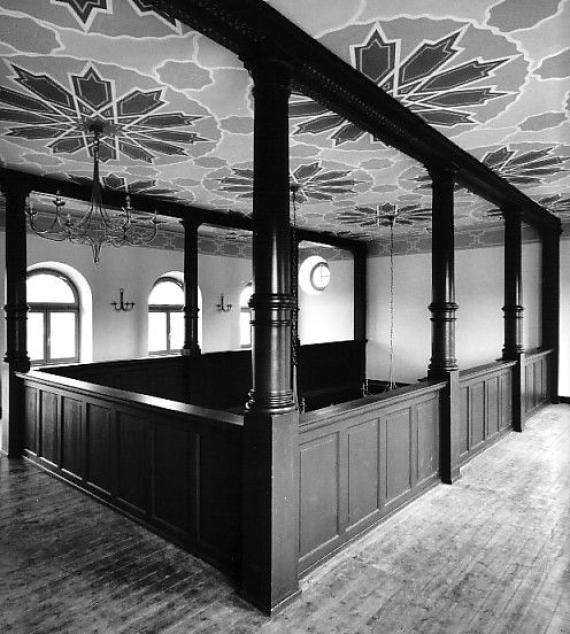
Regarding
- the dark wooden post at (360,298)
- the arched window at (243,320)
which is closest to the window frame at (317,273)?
the dark wooden post at (360,298)

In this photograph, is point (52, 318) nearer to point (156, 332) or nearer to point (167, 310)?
point (156, 332)

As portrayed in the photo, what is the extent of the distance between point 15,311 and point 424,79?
4.49 meters

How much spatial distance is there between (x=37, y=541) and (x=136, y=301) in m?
5.68

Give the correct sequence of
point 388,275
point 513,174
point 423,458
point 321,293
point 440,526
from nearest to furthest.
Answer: point 440,526
point 423,458
point 513,174
point 388,275
point 321,293

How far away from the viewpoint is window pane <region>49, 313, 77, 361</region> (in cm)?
791

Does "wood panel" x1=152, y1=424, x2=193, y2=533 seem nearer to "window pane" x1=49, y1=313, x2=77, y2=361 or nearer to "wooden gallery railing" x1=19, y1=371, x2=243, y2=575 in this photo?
"wooden gallery railing" x1=19, y1=371, x2=243, y2=575

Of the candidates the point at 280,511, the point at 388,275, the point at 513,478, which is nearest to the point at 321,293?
the point at 388,275

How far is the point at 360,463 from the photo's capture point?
3.50m

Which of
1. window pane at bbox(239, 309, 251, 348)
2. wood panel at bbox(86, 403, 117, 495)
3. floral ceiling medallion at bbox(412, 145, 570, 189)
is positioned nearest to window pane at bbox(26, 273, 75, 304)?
window pane at bbox(239, 309, 251, 348)

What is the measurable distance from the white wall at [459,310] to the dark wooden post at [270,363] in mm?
7058

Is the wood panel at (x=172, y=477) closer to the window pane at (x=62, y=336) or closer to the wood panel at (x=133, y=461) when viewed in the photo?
the wood panel at (x=133, y=461)

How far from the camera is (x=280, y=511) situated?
8.86 feet

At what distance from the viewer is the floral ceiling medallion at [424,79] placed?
108 inches

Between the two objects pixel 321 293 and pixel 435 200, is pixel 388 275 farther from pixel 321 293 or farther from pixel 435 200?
pixel 435 200
